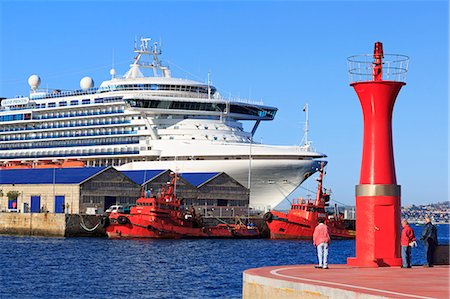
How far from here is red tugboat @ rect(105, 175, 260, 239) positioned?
2429 inches

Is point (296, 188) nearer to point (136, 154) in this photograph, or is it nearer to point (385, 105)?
point (136, 154)

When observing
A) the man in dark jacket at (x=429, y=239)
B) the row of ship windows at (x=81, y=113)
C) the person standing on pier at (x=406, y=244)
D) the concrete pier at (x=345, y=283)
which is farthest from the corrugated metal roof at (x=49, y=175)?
the concrete pier at (x=345, y=283)

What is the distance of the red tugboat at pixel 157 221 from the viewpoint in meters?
61.7

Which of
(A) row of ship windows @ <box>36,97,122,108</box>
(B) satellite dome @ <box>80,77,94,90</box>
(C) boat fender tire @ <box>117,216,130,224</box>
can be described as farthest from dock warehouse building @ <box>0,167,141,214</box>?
(B) satellite dome @ <box>80,77,94,90</box>

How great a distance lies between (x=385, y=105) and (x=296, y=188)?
55.5 metres

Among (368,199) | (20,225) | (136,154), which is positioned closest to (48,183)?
(20,225)

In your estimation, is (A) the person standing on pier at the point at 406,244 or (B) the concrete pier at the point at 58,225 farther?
(B) the concrete pier at the point at 58,225

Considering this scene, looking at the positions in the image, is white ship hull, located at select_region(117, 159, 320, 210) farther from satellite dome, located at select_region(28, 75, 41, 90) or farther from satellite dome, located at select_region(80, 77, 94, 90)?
satellite dome, located at select_region(28, 75, 41, 90)

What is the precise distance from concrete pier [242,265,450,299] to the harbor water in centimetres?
928

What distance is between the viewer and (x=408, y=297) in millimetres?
14008

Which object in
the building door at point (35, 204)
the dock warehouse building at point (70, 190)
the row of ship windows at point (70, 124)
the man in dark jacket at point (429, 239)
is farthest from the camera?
the row of ship windows at point (70, 124)

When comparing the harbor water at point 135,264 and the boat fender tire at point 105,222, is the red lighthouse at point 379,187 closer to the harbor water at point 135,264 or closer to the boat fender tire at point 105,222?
the harbor water at point 135,264

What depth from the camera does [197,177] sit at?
74062 mm

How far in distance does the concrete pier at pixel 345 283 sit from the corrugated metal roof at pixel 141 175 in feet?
175
